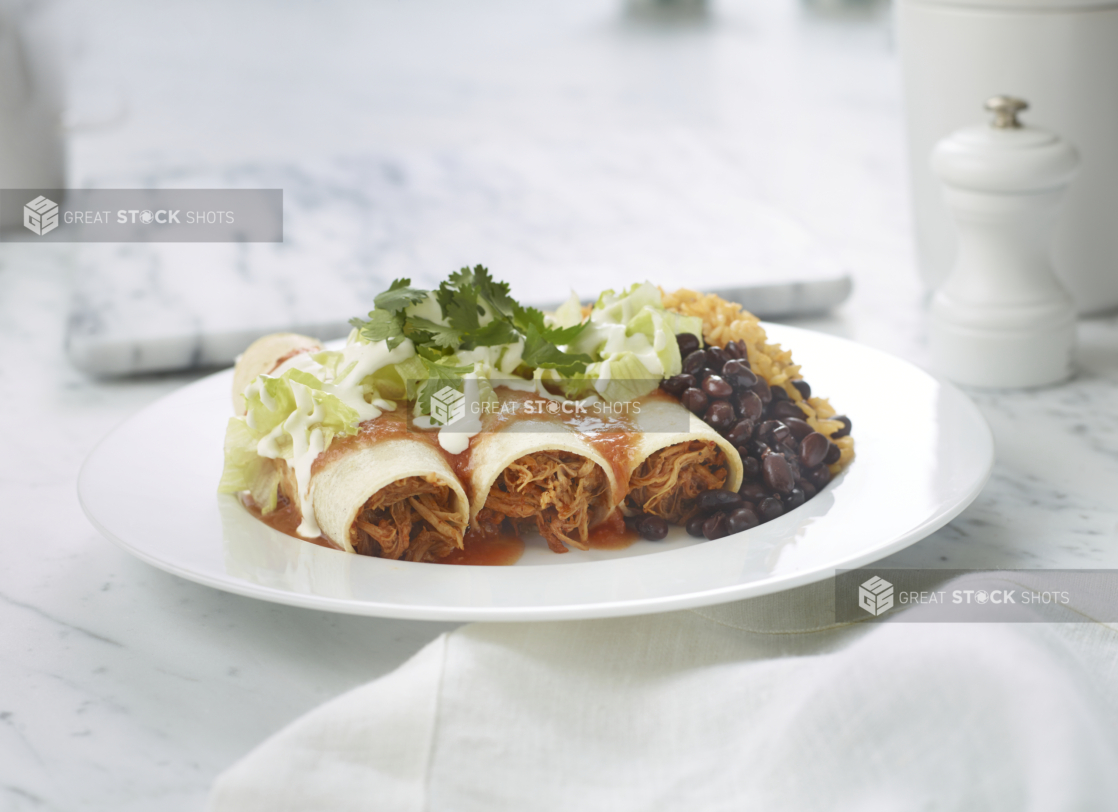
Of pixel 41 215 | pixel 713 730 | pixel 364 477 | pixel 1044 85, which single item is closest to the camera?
pixel 713 730

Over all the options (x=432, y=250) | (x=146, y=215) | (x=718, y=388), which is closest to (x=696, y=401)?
(x=718, y=388)

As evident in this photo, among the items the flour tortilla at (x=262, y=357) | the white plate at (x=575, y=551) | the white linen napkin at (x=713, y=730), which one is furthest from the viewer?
the flour tortilla at (x=262, y=357)

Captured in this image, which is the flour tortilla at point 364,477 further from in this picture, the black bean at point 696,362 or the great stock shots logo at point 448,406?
the black bean at point 696,362

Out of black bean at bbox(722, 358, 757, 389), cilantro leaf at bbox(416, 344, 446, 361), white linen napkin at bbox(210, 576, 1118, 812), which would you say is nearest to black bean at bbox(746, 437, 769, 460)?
black bean at bbox(722, 358, 757, 389)

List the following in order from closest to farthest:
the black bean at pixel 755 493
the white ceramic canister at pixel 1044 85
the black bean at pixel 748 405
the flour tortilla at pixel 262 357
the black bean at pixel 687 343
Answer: the black bean at pixel 755 493 → the black bean at pixel 748 405 → the black bean at pixel 687 343 → the flour tortilla at pixel 262 357 → the white ceramic canister at pixel 1044 85

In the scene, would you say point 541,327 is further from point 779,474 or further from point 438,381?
point 779,474

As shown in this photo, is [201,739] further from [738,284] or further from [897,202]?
[897,202]


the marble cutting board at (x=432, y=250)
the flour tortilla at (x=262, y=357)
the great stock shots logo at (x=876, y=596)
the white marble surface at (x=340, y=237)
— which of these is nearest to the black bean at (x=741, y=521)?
the great stock shots logo at (x=876, y=596)
